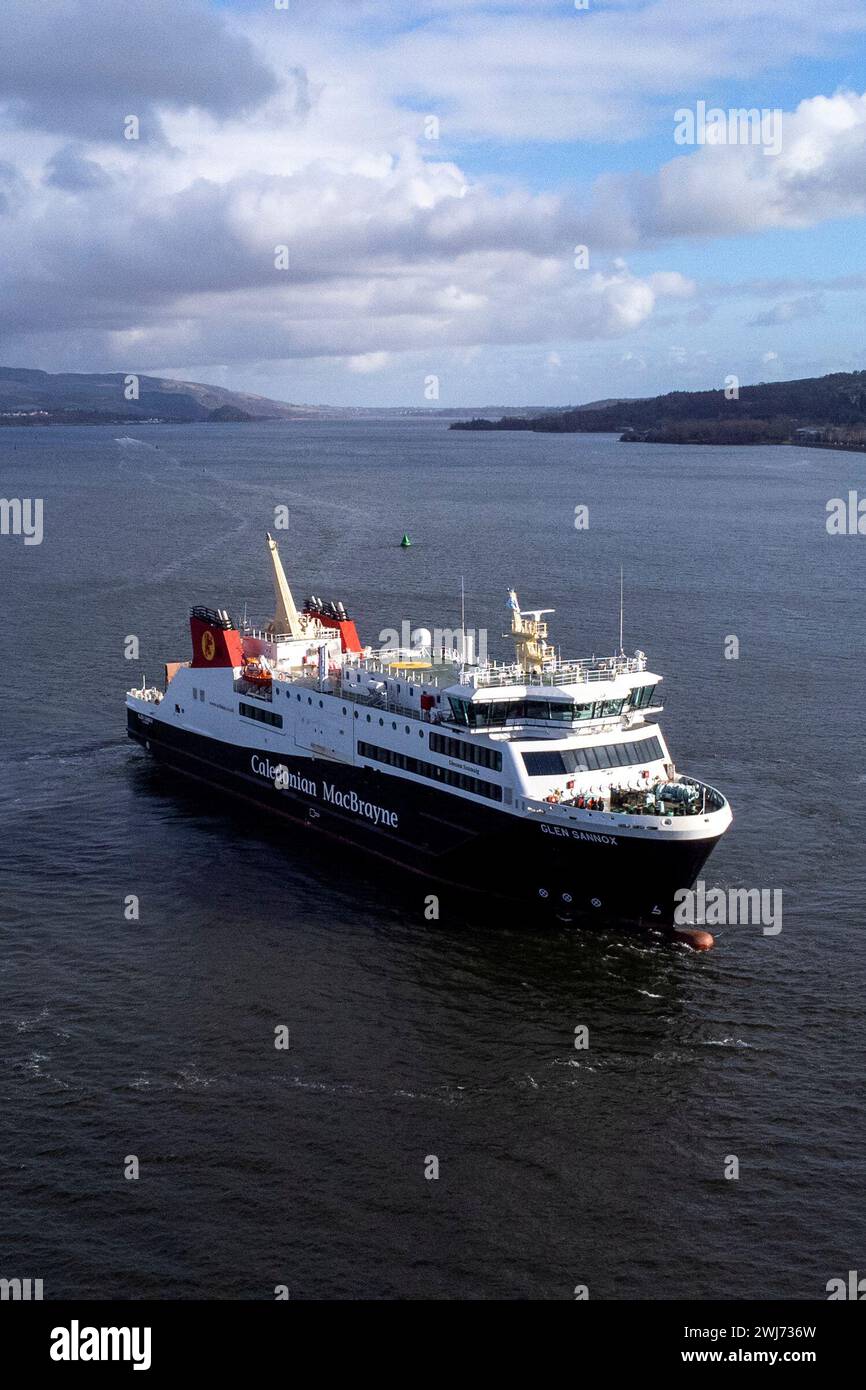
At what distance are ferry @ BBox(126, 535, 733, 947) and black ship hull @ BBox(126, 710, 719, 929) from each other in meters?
0.06

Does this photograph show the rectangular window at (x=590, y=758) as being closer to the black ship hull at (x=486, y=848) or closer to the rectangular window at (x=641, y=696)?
the rectangular window at (x=641, y=696)

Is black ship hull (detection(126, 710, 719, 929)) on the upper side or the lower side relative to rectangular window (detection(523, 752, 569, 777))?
lower

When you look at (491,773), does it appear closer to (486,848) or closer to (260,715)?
(486,848)

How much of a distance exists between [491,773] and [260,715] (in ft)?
53.3

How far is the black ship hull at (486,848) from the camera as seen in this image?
1827 inches

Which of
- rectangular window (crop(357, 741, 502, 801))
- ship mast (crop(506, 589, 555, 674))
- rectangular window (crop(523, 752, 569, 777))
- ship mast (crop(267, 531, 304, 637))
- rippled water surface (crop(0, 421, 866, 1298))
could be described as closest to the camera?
rippled water surface (crop(0, 421, 866, 1298))

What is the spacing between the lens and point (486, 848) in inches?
1929

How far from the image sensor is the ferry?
46750 mm

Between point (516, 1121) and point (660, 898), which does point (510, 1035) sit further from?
point (660, 898)

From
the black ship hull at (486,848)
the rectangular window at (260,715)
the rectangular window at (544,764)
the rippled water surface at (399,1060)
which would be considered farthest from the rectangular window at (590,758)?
the rectangular window at (260,715)

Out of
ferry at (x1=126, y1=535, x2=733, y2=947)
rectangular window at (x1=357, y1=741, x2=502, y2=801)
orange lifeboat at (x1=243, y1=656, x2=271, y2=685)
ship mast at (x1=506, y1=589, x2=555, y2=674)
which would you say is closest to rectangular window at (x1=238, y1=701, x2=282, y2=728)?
ferry at (x1=126, y1=535, x2=733, y2=947)

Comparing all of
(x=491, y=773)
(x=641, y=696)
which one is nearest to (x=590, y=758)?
(x=491, y=773)

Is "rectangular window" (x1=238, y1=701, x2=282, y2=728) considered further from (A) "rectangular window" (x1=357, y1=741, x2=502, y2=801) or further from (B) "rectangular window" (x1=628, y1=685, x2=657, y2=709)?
(B) "rectangular window" (x1=628, y1=685, x2=657, y2=709)
